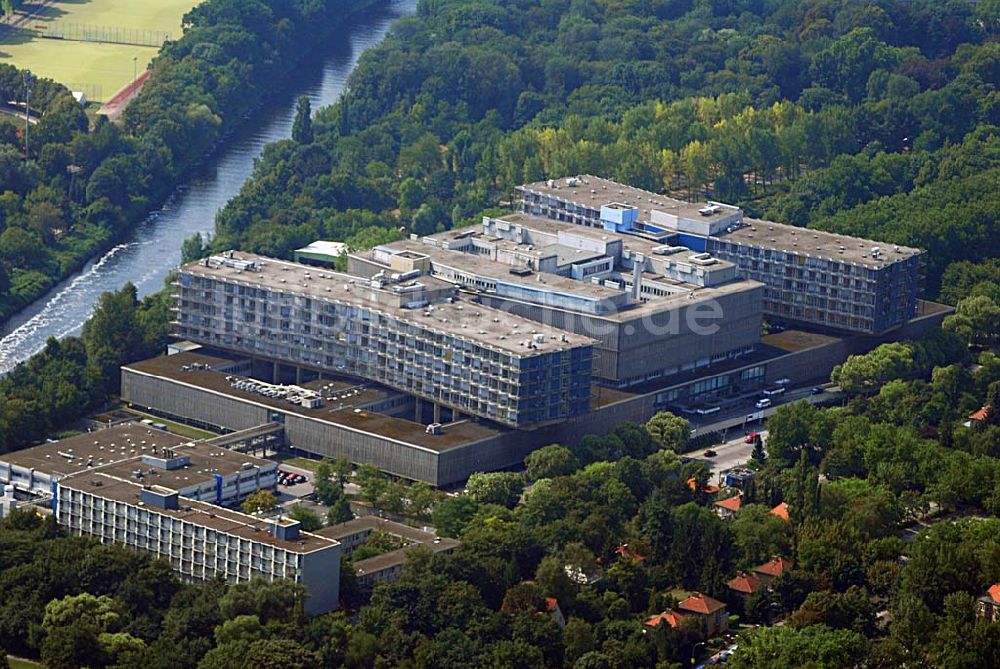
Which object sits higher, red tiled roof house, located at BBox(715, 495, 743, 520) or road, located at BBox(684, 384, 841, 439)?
red tiled roof house, located at BBox(715, 495, 743, 520)

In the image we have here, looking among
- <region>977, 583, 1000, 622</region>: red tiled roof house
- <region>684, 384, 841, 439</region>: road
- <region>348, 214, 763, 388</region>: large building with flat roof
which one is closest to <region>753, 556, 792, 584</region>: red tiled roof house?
<region>977, 583, 1000, 622</region>: red tiled roof house

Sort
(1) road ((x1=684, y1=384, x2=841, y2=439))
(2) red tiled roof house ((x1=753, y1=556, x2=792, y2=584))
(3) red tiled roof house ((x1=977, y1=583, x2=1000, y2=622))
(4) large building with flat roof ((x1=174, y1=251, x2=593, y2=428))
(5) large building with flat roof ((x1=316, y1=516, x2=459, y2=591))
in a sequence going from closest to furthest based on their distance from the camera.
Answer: (3) red tiled roof house ((x1=977, y1=583, x2=1000, y2=622)), (5) large building with flat roof ((x1=316, y1=516, x2=459, y2=591)), (2) red tiled roof house ((x1=753, y1=556, x2=792, y2=584)), (4) large building with flat roof ((x1=174, y1=251, x2=593, y2=428)), (1) road ((x1=684, y1=384, x2=841, y2=439))

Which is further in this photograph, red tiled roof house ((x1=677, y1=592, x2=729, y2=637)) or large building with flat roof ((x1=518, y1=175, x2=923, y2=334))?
large building with flat roof ((x1=518, y1=175, x2=923, y2=334))

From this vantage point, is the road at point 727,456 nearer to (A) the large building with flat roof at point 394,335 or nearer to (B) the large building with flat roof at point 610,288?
(B) the large building with flat roof at point 610,288

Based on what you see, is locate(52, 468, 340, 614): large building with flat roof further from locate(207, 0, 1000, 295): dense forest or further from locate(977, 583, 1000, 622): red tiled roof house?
locate(207, 0, 1000, 295): dense forest

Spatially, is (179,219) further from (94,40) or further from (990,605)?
(990,605)

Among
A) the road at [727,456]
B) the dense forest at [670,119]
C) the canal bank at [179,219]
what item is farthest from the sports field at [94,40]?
the road at [727,456]

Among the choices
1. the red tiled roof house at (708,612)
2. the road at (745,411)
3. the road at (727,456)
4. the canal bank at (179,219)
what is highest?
the red tiled roof house at (708,612)
